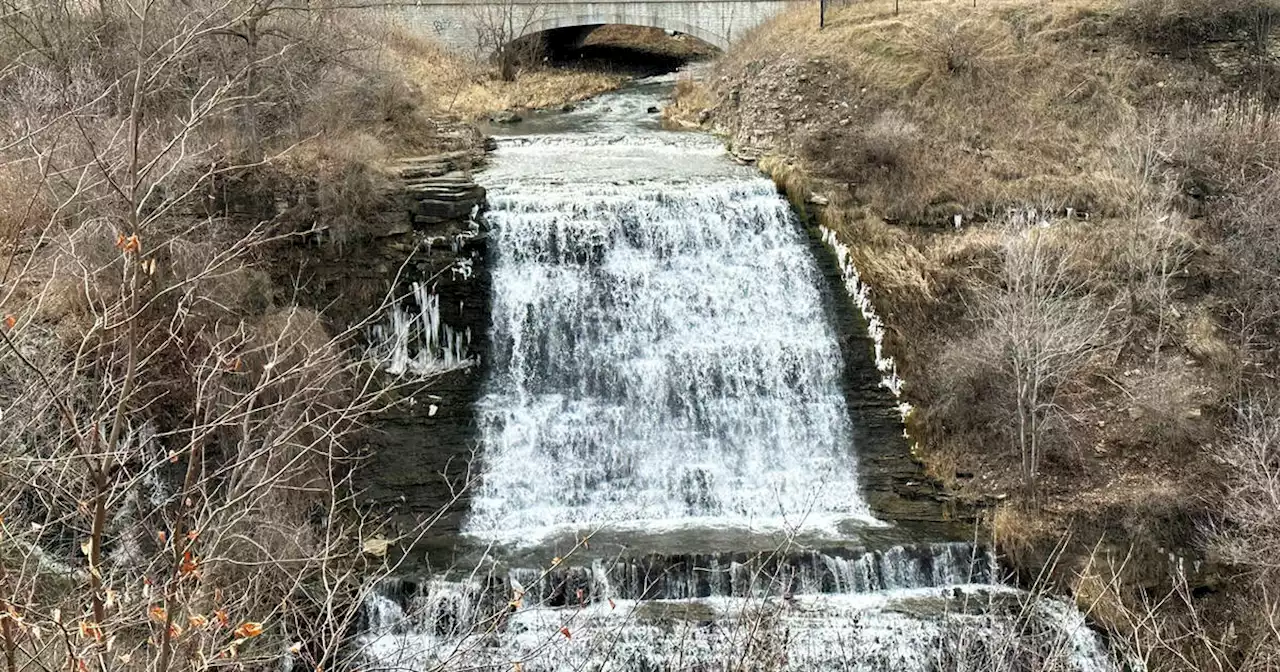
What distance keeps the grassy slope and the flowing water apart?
4.77 ft

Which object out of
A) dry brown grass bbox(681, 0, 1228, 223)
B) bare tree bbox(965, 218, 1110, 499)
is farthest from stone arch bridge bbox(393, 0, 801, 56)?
bare tree bbox(965, 218, 1110, 499)

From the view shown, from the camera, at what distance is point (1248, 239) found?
56.2 feet

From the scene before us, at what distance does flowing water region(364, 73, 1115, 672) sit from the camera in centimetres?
1241

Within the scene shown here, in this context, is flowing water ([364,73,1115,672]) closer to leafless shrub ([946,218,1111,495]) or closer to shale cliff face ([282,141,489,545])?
shale cliff face ([282,141,489,545])

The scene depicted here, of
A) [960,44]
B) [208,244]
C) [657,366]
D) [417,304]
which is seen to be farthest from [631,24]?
[208,244]

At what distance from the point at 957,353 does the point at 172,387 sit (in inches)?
482

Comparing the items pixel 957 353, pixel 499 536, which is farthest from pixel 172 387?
pixel 957 353

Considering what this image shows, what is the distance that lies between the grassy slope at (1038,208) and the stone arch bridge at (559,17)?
316 centimetres

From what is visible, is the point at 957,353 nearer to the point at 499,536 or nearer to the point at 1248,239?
the point at 1248,239

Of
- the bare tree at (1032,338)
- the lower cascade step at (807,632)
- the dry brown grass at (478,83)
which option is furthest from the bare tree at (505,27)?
the lower cascade step at (807,632)

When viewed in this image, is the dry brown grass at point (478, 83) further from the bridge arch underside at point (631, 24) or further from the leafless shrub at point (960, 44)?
the leafless shrub at point (960, 44)

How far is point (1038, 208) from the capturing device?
61.5 feet

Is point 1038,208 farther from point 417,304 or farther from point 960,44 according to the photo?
point 417,304

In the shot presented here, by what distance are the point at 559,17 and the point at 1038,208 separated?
18257mm
